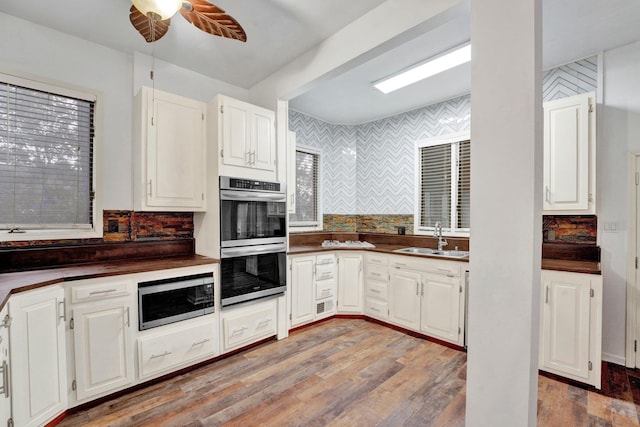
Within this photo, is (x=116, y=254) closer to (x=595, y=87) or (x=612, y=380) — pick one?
(x=612, y=380)

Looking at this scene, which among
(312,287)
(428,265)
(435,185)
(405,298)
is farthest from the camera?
(435,185)

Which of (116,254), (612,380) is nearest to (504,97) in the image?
(612,380)

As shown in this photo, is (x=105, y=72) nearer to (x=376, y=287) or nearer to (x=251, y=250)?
(x=251, y=250)

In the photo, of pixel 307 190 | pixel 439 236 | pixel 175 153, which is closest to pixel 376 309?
pixel 439 236

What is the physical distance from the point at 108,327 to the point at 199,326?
66cm

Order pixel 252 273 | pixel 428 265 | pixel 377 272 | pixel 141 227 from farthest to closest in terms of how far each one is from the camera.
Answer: pixel 377 272 < pixel 428 265 < pixel 252 273 < pixel 141 227

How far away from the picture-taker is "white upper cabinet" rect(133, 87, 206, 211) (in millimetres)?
2488

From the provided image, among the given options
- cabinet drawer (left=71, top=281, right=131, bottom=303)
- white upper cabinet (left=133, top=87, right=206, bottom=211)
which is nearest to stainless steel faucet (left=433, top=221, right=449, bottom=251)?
white upper cabinet (left=133, top=87, right=206, bottom=211)

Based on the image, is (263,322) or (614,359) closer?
(614,359)

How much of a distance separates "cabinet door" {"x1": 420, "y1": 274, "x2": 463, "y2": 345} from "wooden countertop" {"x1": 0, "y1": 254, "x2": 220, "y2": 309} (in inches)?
85.4

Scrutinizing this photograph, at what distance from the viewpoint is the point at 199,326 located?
8.12ft

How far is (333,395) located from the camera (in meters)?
2.13

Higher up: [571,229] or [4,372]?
[571,229]

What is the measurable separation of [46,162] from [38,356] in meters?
1.47
